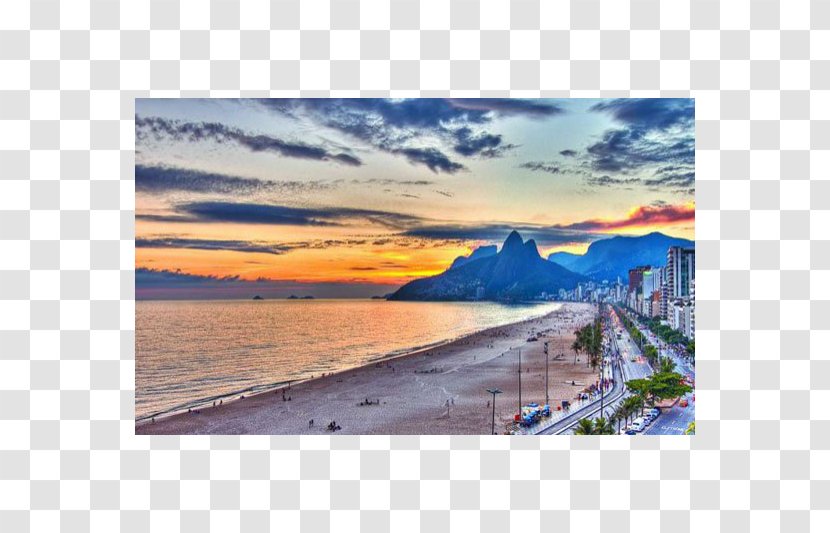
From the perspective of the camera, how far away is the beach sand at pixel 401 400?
34.9 ft

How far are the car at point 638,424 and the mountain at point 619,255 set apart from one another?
2.80 metres

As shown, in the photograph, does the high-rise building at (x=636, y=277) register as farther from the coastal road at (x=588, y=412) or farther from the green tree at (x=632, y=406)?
the green tree at (x=632, y=406)

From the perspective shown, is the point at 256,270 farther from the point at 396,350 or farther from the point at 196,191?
the point at 396,350

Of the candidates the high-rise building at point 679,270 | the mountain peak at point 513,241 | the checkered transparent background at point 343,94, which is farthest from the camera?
the mountain peak at point 513,241

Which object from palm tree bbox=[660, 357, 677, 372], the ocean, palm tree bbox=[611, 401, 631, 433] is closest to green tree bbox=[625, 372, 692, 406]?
palm tree bbox=[611, 401, 631, 433]

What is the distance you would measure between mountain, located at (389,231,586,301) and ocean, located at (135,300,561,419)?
1099 mm

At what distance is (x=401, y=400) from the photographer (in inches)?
477

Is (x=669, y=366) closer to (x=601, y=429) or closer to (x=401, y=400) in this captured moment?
(x=601, y=429)

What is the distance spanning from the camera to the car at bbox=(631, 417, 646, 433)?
9.11 metres

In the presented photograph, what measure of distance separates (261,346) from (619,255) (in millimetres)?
16019

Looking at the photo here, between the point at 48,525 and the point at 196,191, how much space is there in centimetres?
508

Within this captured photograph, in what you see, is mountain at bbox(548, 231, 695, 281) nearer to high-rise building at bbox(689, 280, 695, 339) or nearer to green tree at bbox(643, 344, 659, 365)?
high-rise building at bbox(689, 280, 695, 339)

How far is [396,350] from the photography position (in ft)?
77.4

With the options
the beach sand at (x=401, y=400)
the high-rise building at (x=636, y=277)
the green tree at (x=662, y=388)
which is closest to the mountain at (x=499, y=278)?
the high-rise building at (x=636, y=277)
